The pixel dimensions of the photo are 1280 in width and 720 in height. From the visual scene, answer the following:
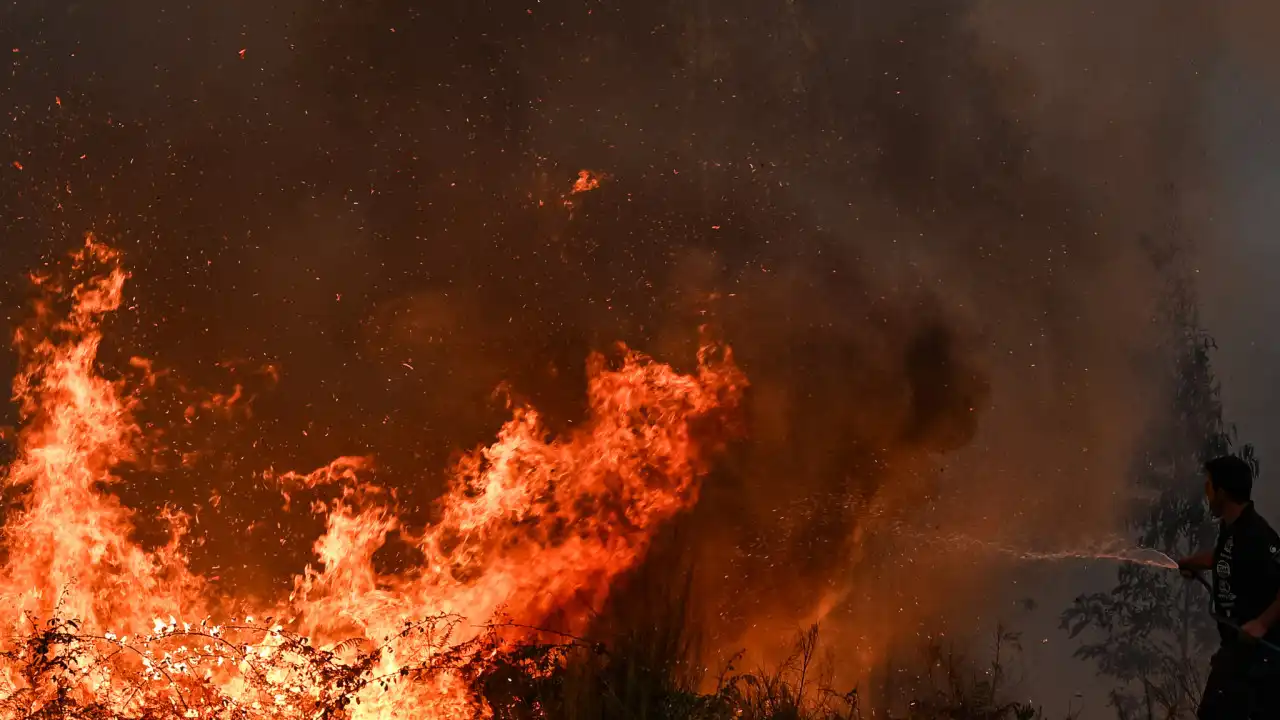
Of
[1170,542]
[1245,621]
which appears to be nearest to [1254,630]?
[1245,621]

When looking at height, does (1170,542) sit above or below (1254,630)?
above

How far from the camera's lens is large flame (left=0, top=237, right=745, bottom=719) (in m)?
7.17

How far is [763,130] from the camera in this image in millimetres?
9938

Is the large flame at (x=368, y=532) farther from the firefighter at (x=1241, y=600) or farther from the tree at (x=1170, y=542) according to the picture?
the tree at (x=1170, y=542)

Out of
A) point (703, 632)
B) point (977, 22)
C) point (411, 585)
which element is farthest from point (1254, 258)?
point (411, 585)

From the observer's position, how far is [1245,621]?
4.63 metres

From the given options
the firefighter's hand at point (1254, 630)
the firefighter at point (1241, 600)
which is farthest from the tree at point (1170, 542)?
the firefighter's hand at point (1254, 630)

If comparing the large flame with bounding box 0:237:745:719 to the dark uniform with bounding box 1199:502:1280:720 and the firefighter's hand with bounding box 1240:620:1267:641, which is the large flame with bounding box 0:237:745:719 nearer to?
the dark uniform with bounding box 1199:502:1280:720

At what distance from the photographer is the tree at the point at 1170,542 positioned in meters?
12.0

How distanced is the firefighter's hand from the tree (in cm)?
795

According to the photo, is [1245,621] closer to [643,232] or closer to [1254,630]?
[1254,630]

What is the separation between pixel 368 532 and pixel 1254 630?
587 cm

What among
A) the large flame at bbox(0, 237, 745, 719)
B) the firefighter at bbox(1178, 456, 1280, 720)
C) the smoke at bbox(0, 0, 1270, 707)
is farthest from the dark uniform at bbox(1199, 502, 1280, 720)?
the smoke at bbox(0, 0, 1270, 707)

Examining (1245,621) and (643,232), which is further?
(643,232)
